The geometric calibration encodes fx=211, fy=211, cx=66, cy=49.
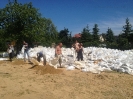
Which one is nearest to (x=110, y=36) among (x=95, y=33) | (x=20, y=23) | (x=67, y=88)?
(x=95, y=33)

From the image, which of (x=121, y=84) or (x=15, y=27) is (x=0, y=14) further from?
(x=121, y=84)

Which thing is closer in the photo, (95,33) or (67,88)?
(67,88)

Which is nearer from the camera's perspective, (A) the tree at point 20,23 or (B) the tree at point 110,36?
(A) the tree at point 20,23

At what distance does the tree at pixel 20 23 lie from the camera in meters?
22.0

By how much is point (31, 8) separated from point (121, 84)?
16.7 meters

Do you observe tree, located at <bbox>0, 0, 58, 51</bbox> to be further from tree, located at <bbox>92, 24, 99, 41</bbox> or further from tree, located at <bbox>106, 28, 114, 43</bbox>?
tree, located at <bbox>106, 28, 114, 43</bbox>

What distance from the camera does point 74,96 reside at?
6590 millimetres

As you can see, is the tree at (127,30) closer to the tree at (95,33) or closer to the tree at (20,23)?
the tree at (95,33)

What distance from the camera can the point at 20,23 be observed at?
73.9 feet

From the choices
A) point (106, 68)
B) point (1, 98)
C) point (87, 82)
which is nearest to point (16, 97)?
point (1, 98)

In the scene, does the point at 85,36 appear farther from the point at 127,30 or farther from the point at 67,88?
the point at 67,88

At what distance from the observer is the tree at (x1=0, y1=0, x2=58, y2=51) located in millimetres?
22016

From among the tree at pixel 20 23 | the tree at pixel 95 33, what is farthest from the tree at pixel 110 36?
the tree at pixel 20 23

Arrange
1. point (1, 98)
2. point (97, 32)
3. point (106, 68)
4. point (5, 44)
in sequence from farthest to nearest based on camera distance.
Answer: point (97, 32) < point (5, 44) < point (106, 68) < point (1, 98)
